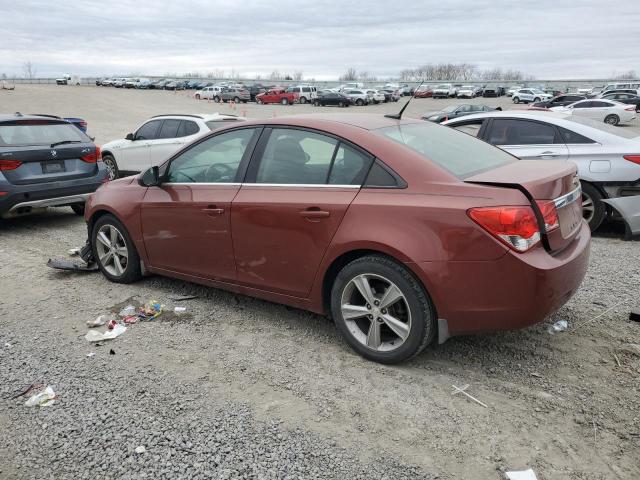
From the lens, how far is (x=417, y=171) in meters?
3.47

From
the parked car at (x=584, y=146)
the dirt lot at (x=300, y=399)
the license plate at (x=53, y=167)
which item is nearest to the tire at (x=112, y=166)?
the license plate at (x=53, y=167)

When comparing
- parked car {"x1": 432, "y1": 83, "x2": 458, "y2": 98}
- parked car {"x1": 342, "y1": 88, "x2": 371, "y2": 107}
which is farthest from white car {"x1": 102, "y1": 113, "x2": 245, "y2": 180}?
parked car {"x1": 432, "y1": 83, "x2": 458, "y2": 98}

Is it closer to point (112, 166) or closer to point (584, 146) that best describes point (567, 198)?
point (584, 146)

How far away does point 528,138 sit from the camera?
745 centimetres

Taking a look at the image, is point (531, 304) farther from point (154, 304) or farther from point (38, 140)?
point (38, 140)

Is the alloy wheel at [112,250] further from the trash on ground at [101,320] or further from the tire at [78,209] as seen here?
the tire at [78,209]

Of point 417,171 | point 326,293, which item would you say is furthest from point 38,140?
point 417,171

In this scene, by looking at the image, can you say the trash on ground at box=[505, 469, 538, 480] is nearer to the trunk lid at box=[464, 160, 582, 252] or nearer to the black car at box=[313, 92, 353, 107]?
the trunk lid at box=[464, 160, 582, 252]

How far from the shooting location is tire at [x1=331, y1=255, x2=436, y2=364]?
339cm

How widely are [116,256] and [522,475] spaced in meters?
4.24

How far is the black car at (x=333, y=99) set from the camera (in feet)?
159

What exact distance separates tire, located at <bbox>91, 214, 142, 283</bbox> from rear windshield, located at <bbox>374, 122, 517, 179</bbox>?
9.14ft

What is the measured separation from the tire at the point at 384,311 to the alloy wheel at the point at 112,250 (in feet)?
8.56

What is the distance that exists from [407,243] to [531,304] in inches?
31.5
